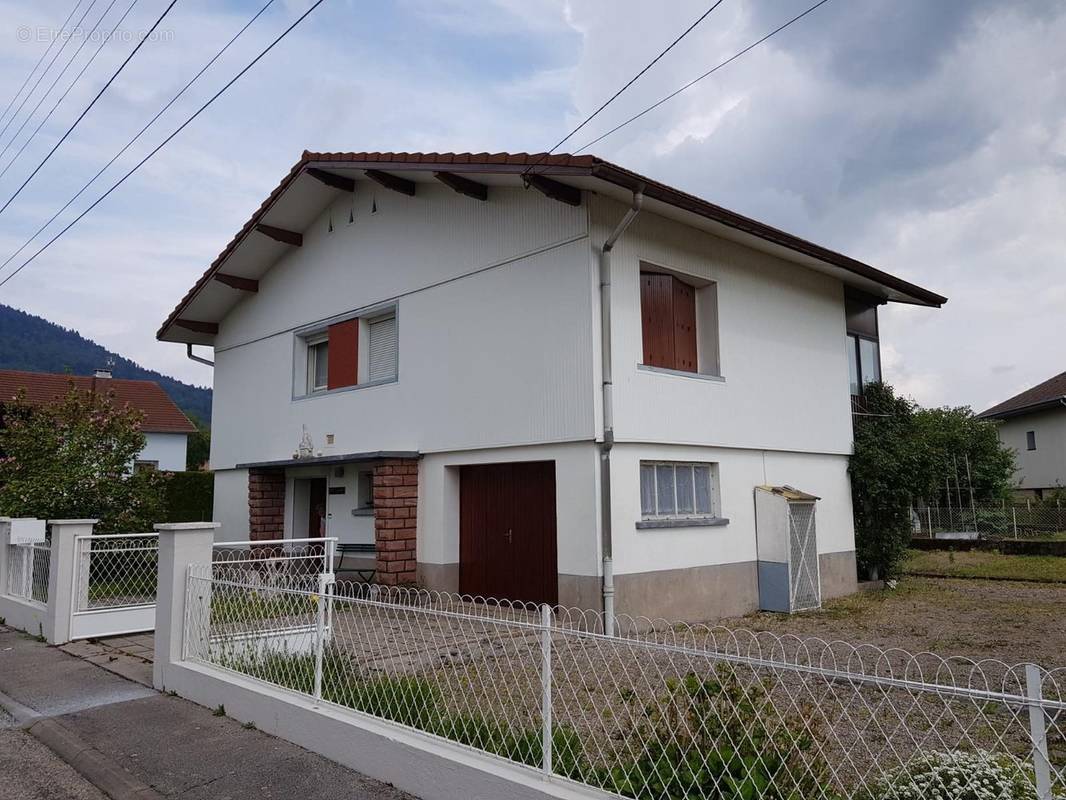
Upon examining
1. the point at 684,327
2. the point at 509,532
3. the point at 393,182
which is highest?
the point at 393,182

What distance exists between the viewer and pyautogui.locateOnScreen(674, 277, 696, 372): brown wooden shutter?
10812 mm

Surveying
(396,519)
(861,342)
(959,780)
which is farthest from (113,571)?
(861,342)

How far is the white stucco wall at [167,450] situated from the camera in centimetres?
3659

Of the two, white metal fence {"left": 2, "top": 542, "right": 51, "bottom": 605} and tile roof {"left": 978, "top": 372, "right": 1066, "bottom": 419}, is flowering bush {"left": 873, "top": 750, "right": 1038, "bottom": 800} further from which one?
tile roof {"left": 978, "top": 372, "right": 1066, "bottom": 419}

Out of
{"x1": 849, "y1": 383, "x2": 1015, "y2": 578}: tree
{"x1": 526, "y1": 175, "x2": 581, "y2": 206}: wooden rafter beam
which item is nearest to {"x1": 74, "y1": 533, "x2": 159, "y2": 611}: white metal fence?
{"x1": 526, "y1": 175, "x2": 581, "y2": 206}: wooden rafter beam

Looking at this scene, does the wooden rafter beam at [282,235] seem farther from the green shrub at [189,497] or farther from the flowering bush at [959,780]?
the flowering bush at [959,780]

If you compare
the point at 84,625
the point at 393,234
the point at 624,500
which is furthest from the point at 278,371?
the point at 624,500

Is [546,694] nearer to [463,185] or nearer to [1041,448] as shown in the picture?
[463,185]

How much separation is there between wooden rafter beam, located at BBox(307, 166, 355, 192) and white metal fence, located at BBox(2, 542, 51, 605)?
20.9 feet

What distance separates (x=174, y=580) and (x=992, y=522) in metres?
21.7

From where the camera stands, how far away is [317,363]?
568 inches

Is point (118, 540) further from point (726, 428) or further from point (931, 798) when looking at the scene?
point (931, 798)

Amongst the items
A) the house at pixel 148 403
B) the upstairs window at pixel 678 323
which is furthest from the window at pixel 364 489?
the house at pixel 148 403

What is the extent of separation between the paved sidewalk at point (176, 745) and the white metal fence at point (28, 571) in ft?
7.35
